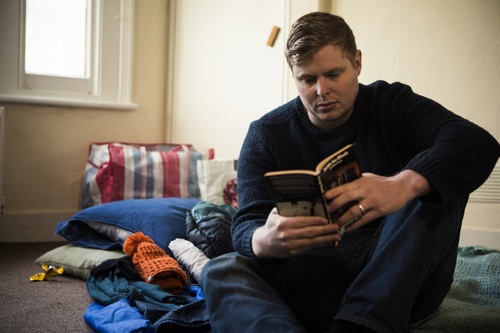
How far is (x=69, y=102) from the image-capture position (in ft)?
10.2

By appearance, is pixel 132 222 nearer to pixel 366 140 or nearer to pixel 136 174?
pixel 136 174

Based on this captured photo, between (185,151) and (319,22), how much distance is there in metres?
1.86

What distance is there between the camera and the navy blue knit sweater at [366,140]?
1.17 m

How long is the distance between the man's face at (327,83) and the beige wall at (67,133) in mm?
2128

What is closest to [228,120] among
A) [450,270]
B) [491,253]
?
[491,253]

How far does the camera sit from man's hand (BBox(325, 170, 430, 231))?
98 centimetres

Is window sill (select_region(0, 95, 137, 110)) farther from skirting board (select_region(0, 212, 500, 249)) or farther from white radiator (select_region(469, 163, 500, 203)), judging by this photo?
white radiator (select_region(469, 163, 500, 203))

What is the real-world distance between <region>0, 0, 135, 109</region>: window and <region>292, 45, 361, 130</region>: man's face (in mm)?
2134

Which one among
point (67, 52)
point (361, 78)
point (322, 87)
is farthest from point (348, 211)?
point (67, 52)

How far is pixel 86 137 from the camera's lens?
3.19 metres

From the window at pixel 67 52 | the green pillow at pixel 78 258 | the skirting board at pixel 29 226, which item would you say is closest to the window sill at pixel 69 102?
the window at pixel 67 52

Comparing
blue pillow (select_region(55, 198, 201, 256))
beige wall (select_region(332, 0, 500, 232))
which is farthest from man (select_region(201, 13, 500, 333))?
beige wall (select_region(332, 0, 500, 232))

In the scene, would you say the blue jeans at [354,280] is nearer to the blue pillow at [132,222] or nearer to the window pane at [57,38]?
the blue pillow at [132,222]

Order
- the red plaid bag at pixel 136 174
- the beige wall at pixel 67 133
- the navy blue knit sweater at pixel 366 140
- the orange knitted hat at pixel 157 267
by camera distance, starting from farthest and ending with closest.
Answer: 1. the beige wall at pixel 67 133
2. the red plaid bag at pixel 136 174
3. the orange knitted hat at pixel 157 267
4. the navy blue knit sweater at pixel 366 140
